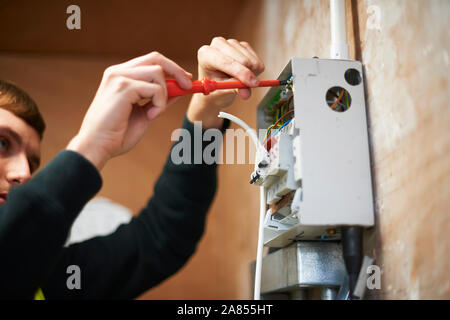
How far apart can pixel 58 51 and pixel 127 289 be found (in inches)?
34.3

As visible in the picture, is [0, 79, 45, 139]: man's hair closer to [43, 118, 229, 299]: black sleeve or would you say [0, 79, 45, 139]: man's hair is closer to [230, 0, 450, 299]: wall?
[43, 118, 229, 299]: black sleeve

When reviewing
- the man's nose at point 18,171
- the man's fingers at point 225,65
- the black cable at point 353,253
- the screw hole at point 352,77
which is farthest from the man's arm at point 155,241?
the black cable at point 353,253

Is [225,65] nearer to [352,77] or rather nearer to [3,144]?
[352,77]

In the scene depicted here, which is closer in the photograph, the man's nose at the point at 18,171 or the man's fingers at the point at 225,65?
the man's fingers at the point at 225,65

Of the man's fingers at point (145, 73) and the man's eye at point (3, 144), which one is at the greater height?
the man's eye at point (3, 144)

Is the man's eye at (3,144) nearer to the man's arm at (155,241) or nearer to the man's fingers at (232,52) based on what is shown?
the man's arm at (155,241)

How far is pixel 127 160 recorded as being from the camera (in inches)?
70.5

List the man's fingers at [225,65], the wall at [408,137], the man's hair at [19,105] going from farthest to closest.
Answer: the man's hair at [19,105] → the man's fingers at [225,65] → the wall at [408,137]

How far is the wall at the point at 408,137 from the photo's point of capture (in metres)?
0.46

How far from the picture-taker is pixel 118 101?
2.05ft

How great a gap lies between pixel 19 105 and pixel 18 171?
0.64 feet

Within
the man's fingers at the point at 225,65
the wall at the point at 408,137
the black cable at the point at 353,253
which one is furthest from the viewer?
the man's fingers at the point at 225,65

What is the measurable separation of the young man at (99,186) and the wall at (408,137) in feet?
0.63

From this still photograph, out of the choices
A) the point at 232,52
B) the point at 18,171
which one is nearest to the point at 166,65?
the point at 232,52
